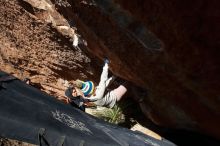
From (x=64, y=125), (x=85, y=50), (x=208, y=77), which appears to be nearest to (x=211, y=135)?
(x=208, y=77)

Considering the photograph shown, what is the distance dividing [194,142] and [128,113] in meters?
1.64

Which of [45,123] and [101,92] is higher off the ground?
[101,92]

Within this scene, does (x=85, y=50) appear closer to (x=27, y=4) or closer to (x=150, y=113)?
(x=27, y=4)

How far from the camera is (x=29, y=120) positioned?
12.0 feet

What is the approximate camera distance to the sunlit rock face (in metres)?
4.57

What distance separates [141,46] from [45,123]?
2123 millimetres

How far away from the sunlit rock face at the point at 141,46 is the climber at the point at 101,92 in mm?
240

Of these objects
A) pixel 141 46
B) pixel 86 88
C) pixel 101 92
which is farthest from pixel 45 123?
pixel 101 92

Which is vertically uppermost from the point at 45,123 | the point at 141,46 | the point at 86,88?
the point at 141,46

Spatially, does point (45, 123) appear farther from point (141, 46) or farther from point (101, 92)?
point (101, 92)

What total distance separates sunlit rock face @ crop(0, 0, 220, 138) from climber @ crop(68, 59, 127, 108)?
9.4 inches

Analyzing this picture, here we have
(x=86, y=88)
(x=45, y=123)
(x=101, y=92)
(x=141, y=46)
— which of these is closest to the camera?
(x=45, y=123)

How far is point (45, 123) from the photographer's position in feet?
12.3

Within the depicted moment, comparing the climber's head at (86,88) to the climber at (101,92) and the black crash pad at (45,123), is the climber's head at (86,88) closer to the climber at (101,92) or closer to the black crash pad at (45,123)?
the climber at (101,92)
